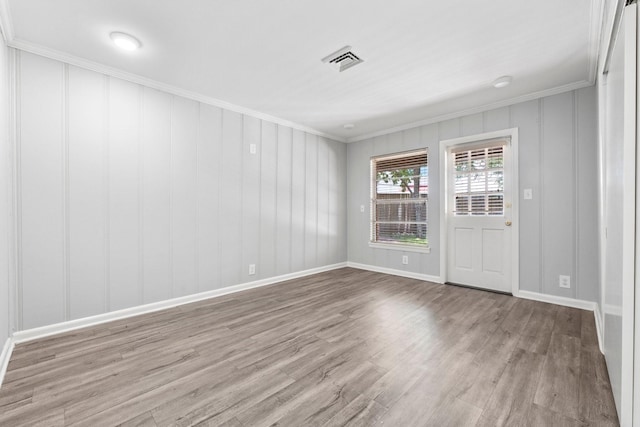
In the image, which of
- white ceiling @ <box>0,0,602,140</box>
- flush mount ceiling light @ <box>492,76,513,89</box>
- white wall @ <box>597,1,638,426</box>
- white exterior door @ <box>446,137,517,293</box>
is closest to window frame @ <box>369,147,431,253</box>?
white exterior door @ <box>446,137,517,293</box>

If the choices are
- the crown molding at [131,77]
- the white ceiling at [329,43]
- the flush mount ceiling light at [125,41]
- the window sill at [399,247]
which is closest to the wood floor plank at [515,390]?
the window sill at [399,247]

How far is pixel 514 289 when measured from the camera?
140 inches

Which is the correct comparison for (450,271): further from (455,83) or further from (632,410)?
(632,410)

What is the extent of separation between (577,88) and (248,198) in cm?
413

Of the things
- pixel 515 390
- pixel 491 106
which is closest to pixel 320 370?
pixel 515 390

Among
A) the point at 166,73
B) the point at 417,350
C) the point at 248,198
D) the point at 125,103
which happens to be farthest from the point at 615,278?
the point at 125,103

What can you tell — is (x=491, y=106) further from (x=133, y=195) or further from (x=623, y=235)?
(x=133, y=195)

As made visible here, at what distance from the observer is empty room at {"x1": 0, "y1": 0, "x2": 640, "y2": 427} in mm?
1615

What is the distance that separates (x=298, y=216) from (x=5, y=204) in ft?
10.6

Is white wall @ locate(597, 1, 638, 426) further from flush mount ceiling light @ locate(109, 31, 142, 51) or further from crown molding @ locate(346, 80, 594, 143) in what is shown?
flush mount ceiling light @ locate(109, 31, 142, 51)

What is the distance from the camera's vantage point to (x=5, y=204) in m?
2.13

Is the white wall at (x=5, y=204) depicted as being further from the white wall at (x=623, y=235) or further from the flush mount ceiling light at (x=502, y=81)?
the flush mount ceiling light at (x=502, y=81)

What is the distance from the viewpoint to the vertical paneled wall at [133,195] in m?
2.44

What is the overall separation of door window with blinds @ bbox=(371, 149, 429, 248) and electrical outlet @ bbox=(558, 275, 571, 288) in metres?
1.62
